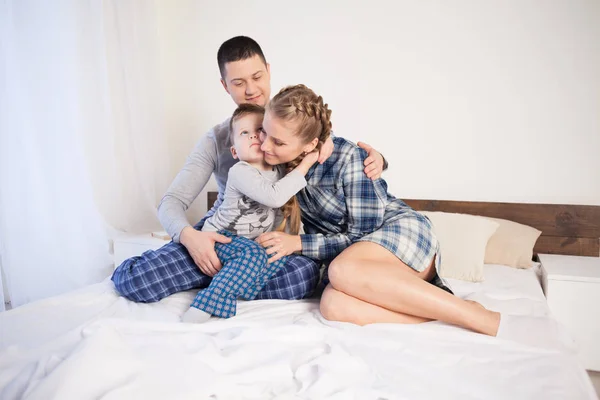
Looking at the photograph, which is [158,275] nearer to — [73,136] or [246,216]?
[246,216]

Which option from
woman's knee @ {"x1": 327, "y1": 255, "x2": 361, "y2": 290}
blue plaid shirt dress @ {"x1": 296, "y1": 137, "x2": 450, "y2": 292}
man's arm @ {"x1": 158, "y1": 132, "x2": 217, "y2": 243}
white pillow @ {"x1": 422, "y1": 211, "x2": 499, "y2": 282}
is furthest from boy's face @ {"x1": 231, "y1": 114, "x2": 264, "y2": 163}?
white pillow @ {"x1": 422, "y1": 211, "x2": 499, "y2": 282}

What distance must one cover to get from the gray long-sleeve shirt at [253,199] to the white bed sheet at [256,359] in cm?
34

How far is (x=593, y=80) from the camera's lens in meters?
2.54

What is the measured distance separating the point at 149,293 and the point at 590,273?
1845 mm

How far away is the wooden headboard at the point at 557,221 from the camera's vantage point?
2.56 m

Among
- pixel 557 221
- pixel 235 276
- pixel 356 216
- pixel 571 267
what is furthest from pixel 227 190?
pixel 557 221

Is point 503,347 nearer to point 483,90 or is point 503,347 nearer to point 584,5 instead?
point 483,90

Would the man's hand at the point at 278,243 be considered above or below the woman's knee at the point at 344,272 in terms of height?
above

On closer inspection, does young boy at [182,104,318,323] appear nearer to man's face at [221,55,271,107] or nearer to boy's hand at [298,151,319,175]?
boy's hand at [298,151,319,175]

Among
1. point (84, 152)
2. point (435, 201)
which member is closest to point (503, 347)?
point (435, 201)

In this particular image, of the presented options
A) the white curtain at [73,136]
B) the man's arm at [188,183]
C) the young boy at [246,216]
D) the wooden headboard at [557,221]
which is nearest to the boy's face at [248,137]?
the young boy at [246,216]

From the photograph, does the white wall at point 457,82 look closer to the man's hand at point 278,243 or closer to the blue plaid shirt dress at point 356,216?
the blue plaid shirt dress at point 356,216

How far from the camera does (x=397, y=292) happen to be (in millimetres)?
1506

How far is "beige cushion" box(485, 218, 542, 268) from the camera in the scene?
7.89 feet
